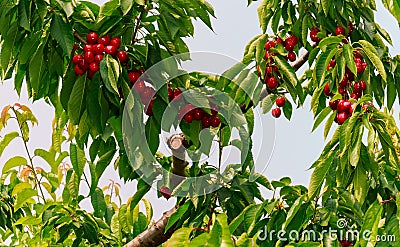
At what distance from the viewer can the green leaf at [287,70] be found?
2.53 meters

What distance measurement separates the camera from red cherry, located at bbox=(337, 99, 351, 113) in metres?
2.32

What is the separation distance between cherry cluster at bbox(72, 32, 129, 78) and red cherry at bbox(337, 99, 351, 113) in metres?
0.68

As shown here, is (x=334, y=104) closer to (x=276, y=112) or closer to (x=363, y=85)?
(x=363, y=85)

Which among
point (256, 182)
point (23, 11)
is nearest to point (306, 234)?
point (256, 182)

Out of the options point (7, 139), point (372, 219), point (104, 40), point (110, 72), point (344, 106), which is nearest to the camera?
point (372, 219)

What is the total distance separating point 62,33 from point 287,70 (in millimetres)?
789

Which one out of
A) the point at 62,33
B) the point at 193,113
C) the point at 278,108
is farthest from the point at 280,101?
the point at 62,33

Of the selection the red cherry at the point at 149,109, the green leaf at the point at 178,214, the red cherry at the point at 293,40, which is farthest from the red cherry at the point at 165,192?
the red cherry at the point at 293,40

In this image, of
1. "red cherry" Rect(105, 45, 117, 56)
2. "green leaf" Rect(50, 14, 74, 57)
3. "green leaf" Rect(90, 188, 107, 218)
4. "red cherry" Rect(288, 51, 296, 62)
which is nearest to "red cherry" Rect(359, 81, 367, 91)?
"red cherry" Rect(288, 51, 296, 62)

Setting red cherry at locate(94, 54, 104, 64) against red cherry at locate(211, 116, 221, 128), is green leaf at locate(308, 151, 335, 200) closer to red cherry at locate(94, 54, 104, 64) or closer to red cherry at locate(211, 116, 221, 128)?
red cherry at locate(211, 116, 221, 128)

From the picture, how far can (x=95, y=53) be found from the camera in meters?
2.21

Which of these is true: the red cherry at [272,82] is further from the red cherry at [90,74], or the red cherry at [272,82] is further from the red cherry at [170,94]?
the red cherry at [90,74]

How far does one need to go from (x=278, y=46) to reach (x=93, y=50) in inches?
30.9

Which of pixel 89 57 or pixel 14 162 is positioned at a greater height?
pixel 89 57
